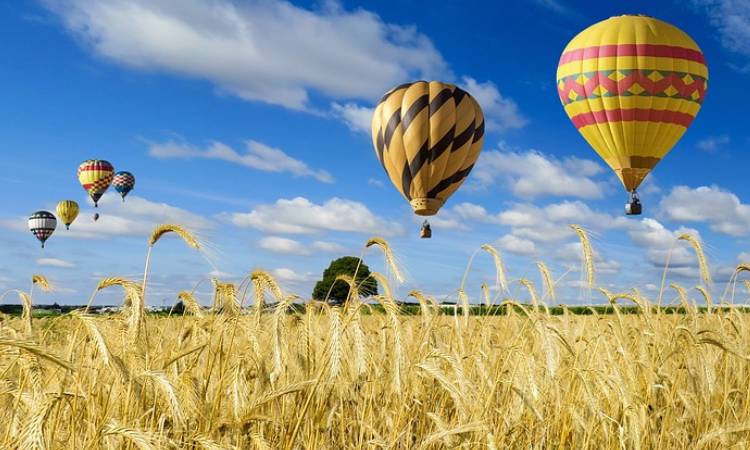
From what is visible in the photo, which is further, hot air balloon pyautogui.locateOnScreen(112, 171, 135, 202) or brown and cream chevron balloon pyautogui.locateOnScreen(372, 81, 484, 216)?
hot air balloon pyautogui.locateOnScreen(112, 171, 135, 202)

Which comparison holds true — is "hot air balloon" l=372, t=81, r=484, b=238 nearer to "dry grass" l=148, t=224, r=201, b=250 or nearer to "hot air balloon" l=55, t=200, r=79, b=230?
"dry grass" l=148, t=224, r=201, b=250

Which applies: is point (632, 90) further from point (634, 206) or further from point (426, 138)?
point (426, 138)

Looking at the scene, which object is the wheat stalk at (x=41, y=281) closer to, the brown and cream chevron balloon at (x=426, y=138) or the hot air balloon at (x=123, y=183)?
the brown and cream chevron balloon at (x=426, y=138)

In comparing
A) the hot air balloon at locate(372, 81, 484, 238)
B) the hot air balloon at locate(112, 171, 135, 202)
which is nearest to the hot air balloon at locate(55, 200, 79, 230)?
the hot air balloon at locate(112, 171, 135, 202)

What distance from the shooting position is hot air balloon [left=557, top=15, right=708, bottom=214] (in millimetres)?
23453

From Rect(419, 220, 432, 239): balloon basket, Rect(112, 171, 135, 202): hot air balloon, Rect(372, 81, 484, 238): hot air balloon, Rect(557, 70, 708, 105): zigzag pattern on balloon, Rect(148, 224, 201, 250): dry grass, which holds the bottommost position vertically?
Rect(148, 224, 201, 250): dry grass

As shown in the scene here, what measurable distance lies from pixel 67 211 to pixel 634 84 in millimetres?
47954

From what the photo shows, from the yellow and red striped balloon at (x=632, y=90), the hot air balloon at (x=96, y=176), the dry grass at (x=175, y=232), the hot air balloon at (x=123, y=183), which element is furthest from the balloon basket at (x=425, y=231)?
the hot air balloon at (x=123, y=183)

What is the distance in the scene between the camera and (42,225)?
56.5 meters

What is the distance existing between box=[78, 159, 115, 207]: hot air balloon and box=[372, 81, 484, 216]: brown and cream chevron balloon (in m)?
33.0

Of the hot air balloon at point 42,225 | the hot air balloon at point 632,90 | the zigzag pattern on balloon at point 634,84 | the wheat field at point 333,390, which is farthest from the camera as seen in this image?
the hot air balloon at point 42,225

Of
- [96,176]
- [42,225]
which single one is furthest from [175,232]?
[42,225]

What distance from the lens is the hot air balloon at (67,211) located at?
2256 inches

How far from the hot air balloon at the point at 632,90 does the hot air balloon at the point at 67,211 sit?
45.2 meters
